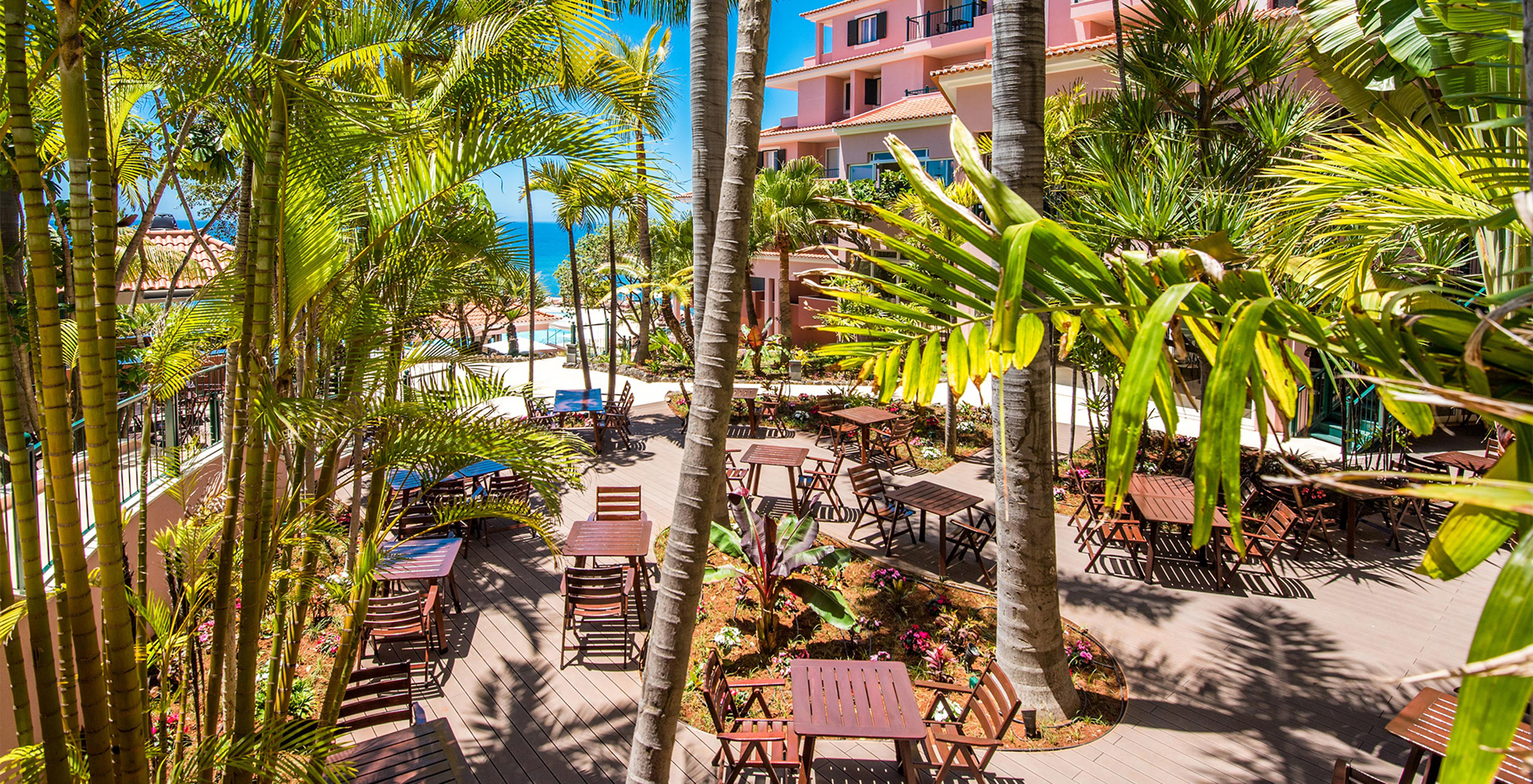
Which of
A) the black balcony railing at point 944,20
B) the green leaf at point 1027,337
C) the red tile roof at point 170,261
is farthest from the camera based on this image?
the black balcony railing at point 944,20

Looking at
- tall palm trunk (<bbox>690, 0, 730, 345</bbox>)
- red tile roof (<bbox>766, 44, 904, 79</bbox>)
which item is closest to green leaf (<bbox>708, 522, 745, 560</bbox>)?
tall palm trunk (<bbox>690, 0, 730, 345</bbox>)

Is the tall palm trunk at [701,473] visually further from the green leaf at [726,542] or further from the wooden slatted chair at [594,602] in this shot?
the green leaf at [726,542]

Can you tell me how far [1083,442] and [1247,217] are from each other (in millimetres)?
8700

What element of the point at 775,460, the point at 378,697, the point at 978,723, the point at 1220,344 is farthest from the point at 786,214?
the point at 1220,344

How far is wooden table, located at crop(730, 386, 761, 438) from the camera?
50.5 feet

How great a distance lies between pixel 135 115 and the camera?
21.6ft

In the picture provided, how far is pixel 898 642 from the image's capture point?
7.54m

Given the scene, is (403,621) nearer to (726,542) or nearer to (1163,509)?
(726,542)

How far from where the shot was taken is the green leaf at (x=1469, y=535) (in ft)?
3.22

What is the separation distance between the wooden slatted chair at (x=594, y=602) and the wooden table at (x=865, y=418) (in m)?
5.65

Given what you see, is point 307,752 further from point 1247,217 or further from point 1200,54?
point 1200,54

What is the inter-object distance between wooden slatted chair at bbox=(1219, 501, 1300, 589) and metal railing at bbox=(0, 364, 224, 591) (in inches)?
369

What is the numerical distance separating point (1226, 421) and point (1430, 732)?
16.9ft

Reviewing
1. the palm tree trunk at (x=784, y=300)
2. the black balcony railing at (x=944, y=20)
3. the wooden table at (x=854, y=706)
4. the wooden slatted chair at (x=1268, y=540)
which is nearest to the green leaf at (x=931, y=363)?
the wooden table at (x=854, y=706)
